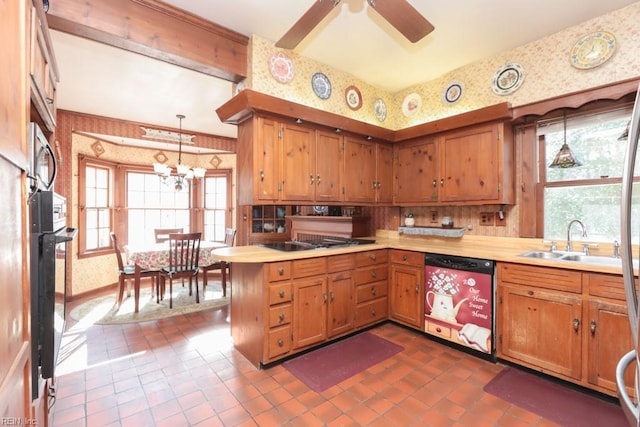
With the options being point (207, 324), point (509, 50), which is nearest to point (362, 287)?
point (207, 324)

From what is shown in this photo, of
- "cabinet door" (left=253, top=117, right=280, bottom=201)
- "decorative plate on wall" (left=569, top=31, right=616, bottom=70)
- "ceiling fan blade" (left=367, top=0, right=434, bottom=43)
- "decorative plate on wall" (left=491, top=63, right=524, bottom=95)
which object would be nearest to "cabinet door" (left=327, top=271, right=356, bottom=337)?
"cabinet door" (left=253, top=117, right=280, bottom=201)

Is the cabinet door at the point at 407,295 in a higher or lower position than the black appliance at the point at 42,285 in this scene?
lower

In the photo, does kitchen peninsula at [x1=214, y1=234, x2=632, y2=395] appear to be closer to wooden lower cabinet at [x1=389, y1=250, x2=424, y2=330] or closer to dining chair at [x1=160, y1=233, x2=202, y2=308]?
wooden lower cabinet at [x1=389, y1=250, x2=424, y2=330]

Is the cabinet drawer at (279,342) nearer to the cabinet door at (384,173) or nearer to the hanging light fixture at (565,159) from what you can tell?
the cabinet door at (384,173)

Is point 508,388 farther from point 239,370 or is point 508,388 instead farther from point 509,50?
point 509,50

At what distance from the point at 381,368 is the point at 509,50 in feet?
10.7

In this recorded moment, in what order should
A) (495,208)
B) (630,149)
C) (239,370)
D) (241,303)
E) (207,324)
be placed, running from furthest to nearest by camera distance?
(207,324) < (495,208) < (241,303) < (239,370) < (630,149)

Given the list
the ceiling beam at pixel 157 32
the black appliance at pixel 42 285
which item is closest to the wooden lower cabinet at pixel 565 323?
the black appliance at pixel 42 285

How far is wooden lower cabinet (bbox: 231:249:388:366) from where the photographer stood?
2.39m

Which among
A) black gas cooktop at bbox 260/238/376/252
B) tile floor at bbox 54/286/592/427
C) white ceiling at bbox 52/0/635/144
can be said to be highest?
white ceiling at bbox 52/0/635/144

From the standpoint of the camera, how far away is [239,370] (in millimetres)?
2369

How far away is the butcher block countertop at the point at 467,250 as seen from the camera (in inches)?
86.9

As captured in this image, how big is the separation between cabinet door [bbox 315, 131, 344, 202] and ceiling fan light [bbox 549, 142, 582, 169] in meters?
1.99

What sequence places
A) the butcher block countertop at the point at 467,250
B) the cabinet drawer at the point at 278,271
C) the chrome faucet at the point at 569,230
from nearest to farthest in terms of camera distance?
the butcher block countertop at the point at 467,250 → the cabinet drawer at the point at 278,271 → the chrome faucet at the point at 569,230
